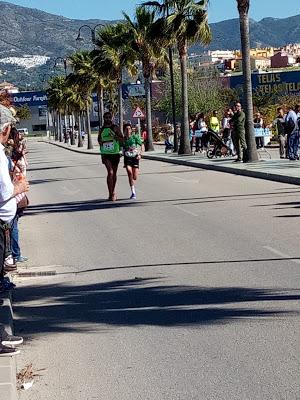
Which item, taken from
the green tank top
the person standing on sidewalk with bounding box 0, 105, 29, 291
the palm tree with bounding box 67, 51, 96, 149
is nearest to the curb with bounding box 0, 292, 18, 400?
the person standing on sidewalk with bounding box 0, 105, 29, 291

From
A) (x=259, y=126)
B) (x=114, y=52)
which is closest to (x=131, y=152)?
(x=259, y=126)

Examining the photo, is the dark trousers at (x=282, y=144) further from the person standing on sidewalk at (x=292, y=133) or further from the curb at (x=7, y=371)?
the curb at (x=7, y=371)

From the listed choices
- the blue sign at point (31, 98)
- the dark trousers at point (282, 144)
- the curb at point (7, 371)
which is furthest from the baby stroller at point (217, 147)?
the blue sign at point (31, 98)

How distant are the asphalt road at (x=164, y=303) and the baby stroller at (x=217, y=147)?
17.1m

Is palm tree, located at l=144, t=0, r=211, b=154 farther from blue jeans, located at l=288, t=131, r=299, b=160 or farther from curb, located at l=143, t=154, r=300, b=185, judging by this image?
blue jeans, located at l=288, t=131, r=299, b=160

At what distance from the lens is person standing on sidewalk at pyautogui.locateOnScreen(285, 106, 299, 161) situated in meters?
27.9

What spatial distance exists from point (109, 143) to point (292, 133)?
398 inches

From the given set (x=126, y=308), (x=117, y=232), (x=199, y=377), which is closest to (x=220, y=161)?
(x=117, y=232)

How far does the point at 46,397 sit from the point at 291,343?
2.07m

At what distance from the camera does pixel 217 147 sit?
35.2 meters

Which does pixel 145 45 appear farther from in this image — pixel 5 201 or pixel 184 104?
pixel 5 201

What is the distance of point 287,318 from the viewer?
7535 mm

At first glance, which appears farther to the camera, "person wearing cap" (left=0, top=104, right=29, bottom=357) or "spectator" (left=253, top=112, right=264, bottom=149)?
"spectator" (left=253, top=112, right=264, bottom=149)

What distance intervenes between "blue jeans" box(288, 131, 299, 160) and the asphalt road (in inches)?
441
